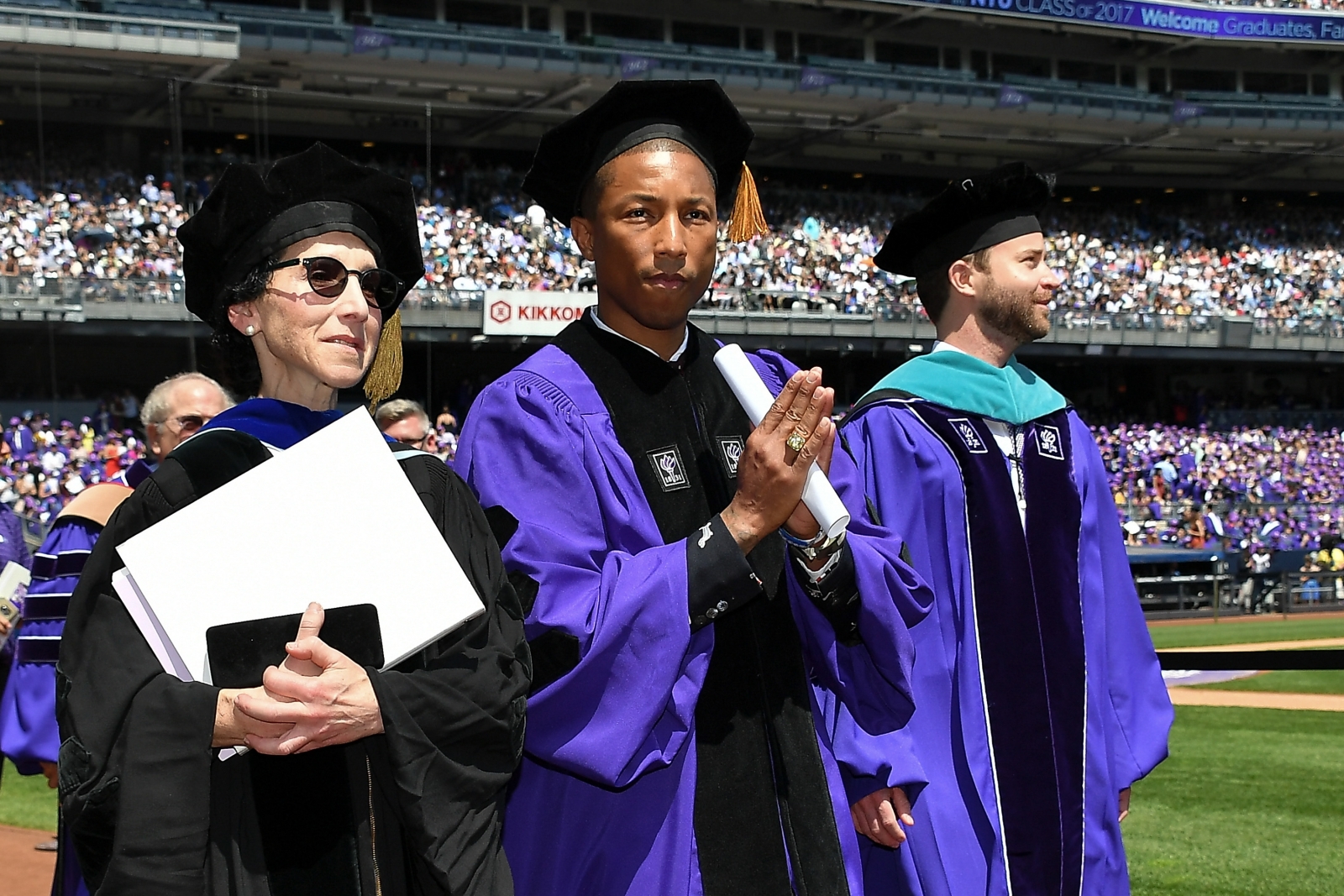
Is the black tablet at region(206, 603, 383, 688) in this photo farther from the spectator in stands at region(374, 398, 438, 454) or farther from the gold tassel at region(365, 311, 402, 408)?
the spectator in stands at region(374, 398, 438, 454)

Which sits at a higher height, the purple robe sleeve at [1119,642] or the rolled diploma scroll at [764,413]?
the rolled diploma scroll at [764,413]

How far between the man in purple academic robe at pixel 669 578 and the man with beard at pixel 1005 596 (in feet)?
1.79

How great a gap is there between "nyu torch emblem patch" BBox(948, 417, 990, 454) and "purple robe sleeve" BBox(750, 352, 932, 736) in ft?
2.70

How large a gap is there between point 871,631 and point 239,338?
4.55 ft

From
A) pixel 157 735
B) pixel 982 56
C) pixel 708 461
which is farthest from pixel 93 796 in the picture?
pixel 982 56

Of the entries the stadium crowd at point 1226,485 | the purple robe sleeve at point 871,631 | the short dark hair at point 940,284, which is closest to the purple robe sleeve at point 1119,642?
the short dark hair at point 940,284

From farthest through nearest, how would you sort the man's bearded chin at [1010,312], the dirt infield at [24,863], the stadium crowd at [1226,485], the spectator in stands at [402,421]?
the stadium crowd at [1226,485], the spectator in stands at [402,421], the dirt infield at [24,863], the man's bearded chin at [1010,312]

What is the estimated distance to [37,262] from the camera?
24781 millimetres

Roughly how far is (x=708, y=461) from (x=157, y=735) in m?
1.19

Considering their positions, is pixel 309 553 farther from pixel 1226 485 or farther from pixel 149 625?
pixel 1226 485

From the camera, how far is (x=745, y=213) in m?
3.22

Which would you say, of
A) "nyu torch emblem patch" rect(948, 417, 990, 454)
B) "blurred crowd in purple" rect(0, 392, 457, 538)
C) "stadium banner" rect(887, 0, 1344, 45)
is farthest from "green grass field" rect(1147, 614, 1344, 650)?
"stadium banner" rect(887, 0, 1344, 45)

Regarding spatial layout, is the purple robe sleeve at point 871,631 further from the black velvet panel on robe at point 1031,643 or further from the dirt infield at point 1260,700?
the dirt infield at point 1260,700

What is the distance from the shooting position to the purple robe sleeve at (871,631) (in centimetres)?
270
